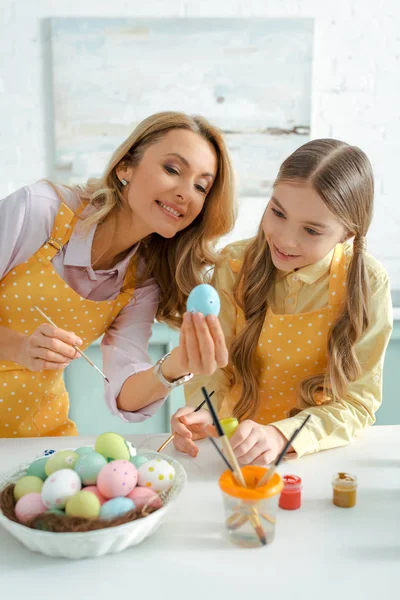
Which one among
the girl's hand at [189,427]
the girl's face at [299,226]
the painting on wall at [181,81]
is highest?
the painting on wall at [181,81]

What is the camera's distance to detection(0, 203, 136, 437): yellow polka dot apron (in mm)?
1560

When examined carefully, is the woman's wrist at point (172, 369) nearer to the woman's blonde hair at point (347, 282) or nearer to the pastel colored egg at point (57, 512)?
the woman's blonde hair at point (347, 282)

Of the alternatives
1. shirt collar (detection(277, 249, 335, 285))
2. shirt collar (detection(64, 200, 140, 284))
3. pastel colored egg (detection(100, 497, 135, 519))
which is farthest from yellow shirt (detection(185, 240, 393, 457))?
pastel colored egg (detection(100, 497, 135, 519))

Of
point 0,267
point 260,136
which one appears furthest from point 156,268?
point 260,136

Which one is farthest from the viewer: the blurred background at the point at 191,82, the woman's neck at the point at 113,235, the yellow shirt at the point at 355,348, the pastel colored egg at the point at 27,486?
the blurred background at the point at 191,82

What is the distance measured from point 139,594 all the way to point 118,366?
2.63ft

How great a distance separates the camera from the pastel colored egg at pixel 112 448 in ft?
3.33

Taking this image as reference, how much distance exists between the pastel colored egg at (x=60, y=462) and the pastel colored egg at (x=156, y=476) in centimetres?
11

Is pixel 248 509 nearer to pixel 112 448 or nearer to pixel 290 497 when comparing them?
pixel 290 497

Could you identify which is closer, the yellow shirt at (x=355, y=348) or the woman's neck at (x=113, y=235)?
the yellow shirt at (x=355, y=348)

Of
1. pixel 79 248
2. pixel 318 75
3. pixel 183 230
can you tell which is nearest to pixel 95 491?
pixel 79 248

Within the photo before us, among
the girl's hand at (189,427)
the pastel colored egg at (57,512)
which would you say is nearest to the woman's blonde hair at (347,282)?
the girl's hand at (189,427)

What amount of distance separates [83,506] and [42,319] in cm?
81

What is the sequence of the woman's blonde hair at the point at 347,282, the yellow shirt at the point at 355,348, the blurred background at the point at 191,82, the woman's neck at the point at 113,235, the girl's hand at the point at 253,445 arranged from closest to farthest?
1. the girl's hand at the point at 253,445
2. the yellow shirt at the point at 355,348
3. the woman's blonde hair at the point at 347,282
4. the woman's neck at the point at 113,235
5. the blurred background at the point at 191,82
